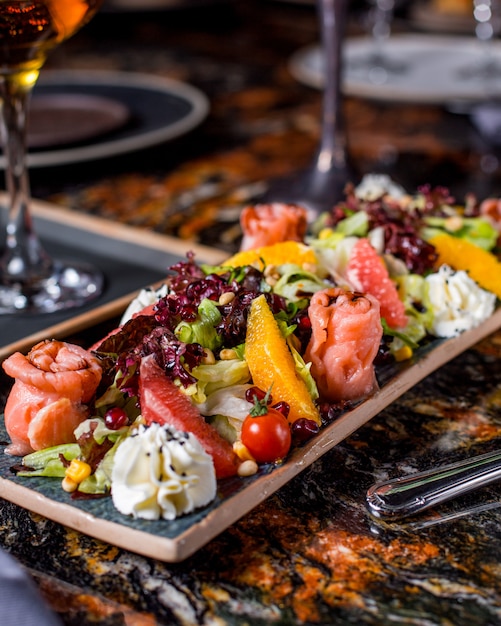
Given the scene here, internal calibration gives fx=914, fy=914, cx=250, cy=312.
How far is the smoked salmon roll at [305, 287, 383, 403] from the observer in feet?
4.26

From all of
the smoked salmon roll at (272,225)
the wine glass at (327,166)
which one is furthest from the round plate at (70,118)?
the smoked salmon roll at (272,225)

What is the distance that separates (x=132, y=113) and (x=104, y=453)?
6.49 ft

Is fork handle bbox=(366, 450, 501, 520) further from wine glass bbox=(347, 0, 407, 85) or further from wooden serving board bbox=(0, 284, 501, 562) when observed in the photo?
wine glass bbox=(347, 0, 407, 85)

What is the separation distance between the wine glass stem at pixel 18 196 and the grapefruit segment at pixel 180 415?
0.75m

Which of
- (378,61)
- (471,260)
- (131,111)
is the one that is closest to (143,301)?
(471,260)

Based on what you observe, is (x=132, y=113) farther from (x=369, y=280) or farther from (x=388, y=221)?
(x=369, y=280)

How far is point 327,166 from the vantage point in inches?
93.5

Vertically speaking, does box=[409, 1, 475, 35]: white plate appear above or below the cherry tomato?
below

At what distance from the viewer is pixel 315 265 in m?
1.55

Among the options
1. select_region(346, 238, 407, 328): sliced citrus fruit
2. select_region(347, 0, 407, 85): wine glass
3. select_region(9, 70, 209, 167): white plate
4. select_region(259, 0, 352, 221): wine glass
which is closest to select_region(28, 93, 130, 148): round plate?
select_region(9, 70, 209, 167): white plate

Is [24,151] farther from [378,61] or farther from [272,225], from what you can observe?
[378,61]

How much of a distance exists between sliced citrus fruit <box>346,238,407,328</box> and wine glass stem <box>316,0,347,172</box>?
0.85 metres

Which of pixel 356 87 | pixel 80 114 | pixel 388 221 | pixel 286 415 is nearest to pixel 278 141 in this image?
pixel 356 87

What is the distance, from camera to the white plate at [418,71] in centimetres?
255
